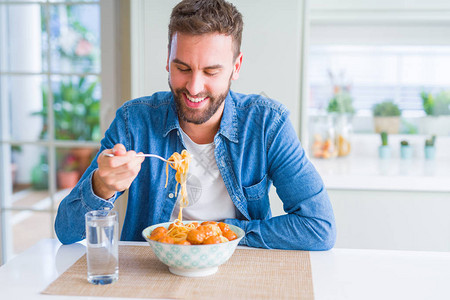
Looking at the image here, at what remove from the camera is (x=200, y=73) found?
58.2 inches

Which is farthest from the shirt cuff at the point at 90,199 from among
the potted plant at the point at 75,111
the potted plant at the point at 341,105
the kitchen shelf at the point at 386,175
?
the potted plant at the point at 75,111

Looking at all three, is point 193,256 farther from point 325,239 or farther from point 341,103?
point 341,103

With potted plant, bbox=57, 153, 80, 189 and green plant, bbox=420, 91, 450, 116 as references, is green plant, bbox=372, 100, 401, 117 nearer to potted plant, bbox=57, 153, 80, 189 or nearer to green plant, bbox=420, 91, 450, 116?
green plant, bbox=420, 91, 450, 116

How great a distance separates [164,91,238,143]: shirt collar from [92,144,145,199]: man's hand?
40cm

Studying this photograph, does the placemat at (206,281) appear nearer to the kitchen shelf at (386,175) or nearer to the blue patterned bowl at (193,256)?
the blue patterned bowl at (193,256)

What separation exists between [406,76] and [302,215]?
1906mm

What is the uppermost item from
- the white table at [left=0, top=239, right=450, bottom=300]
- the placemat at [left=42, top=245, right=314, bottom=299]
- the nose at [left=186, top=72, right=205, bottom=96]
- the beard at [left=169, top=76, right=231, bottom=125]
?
the nose at [left=186, top=72, right=205, bottom=96]

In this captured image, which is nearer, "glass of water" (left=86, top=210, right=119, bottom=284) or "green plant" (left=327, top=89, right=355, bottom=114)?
"glass of water" (left=86, top=210, right=119, bottom=284)

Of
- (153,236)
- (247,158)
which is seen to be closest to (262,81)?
(247,158)

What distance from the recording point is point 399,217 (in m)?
2.29

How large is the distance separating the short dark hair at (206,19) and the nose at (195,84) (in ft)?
0.42

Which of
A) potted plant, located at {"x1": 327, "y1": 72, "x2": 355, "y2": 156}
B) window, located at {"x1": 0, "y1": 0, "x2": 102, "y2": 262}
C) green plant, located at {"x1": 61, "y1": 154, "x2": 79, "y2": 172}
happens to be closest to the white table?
potted plant, located at {"x1": 327, "y1": 72, "x2": 355, "y2": 156}

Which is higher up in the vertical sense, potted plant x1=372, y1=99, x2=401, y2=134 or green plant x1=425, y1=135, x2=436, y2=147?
potted plant x1=372, y1=99, x2=401, y2=134

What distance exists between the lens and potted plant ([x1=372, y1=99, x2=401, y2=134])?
2.95m
